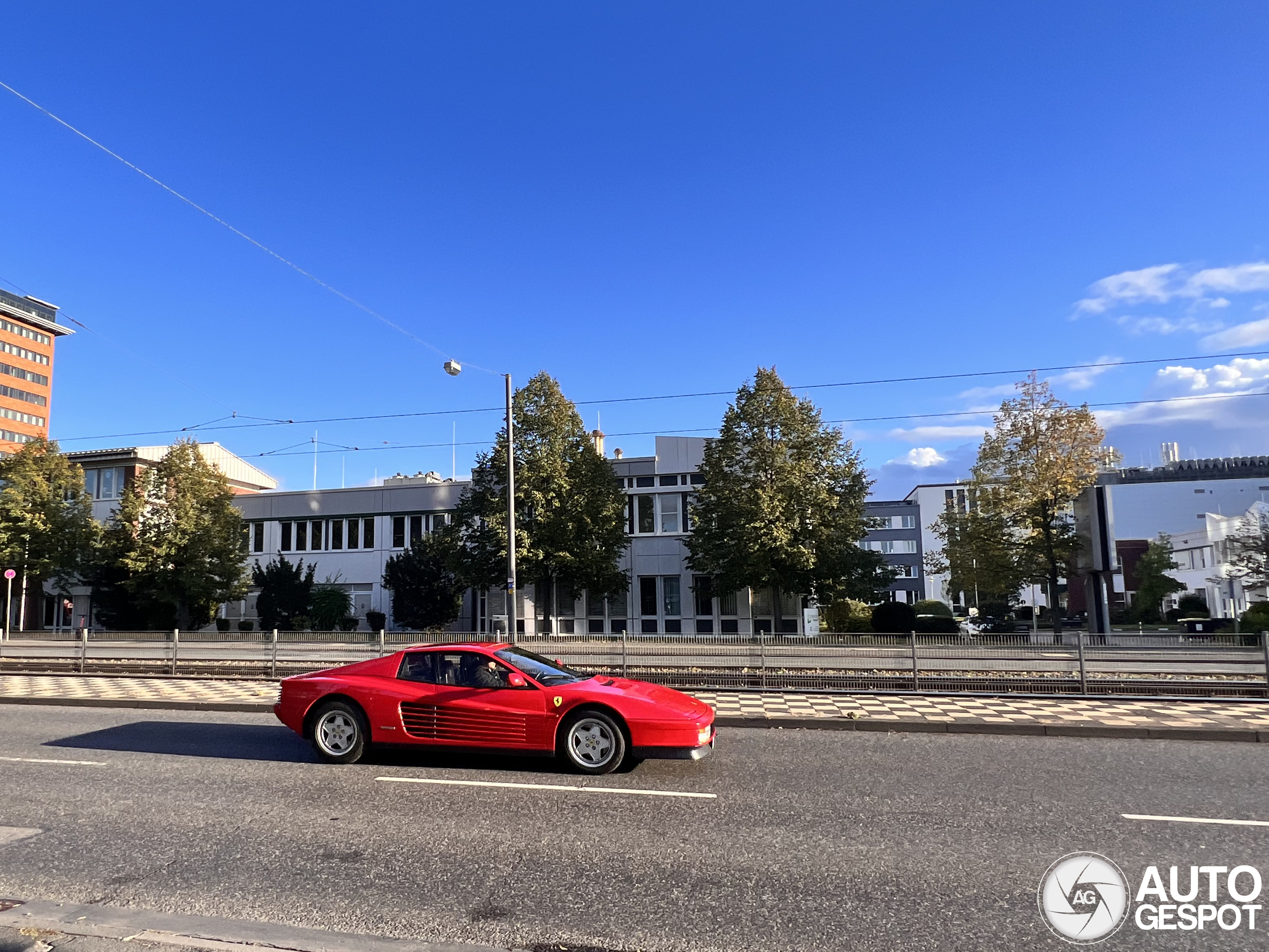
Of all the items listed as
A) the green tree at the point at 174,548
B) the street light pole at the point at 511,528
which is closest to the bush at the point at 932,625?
the street light pole at the point at 511,528

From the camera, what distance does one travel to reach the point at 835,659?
1595 cm

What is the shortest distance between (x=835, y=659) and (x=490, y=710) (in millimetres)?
9080

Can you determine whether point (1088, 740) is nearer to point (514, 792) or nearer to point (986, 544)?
point (514, 792)

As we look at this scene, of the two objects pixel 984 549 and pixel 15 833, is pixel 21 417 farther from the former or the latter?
pixel 15 833

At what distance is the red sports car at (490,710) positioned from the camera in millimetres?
8555

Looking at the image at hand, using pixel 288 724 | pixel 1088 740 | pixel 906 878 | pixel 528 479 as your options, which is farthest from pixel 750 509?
pixel 906 878

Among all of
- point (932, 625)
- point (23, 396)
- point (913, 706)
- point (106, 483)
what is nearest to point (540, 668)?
point (913, 706)

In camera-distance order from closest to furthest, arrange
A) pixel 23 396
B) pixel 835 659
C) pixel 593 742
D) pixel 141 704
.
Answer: pixel 593 742 < pixel 141 704 < pixel 835 659 < pixel 23 396

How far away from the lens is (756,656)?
16.0 metres

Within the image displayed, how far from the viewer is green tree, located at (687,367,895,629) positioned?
3172 cm

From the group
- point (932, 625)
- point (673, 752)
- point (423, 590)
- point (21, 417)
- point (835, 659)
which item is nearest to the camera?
point (673, 752)

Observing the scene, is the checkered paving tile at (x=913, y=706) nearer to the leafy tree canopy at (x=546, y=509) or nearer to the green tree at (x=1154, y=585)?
the leafy tree canopy at (x=546, y=509)

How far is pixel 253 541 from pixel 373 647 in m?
30.0

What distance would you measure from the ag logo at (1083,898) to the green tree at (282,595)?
38.9m
